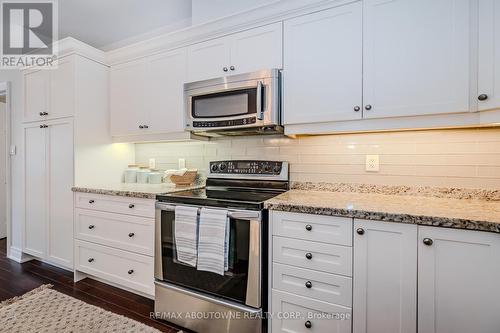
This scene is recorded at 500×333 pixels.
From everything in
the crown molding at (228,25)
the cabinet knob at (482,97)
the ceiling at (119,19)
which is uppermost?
the ceiling at (119,19)

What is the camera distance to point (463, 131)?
1.60m

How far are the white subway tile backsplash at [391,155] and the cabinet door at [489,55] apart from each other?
366 mm

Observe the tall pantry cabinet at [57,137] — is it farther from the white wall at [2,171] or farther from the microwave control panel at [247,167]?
the white wall at [2,171]

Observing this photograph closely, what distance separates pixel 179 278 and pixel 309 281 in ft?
2.92

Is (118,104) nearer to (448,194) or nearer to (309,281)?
(309,281)

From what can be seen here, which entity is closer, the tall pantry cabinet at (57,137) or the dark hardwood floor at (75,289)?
the dark hardwood floor at (75,289)

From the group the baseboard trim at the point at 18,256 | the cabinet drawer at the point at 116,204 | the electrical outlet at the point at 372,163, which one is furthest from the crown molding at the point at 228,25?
the baseboard trim at the point at 18,256

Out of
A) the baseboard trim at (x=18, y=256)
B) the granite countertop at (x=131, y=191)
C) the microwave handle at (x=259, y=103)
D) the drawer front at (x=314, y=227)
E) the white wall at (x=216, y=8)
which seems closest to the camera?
the drawer front at (x=314, y=227)

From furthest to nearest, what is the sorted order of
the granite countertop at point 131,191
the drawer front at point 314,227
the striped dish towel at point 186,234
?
the granite countertop at point 131,191
the striped dish towel at point 186,234
the drawer front at point 314,227

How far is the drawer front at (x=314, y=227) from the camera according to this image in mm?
1319

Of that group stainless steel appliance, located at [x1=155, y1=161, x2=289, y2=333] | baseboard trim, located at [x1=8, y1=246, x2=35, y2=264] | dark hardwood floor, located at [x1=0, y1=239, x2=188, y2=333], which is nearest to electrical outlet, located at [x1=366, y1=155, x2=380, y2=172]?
stainless steel appliance, located at [x1=155, y1=161, x2=289, y2=333]

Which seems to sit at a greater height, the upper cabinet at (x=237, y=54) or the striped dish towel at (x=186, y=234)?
the upper cabinet at (x=237, y=54)

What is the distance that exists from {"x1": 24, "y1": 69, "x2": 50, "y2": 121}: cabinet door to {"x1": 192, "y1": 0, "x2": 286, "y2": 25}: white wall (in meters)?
1.63

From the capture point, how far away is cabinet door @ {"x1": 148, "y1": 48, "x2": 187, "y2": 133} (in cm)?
222
